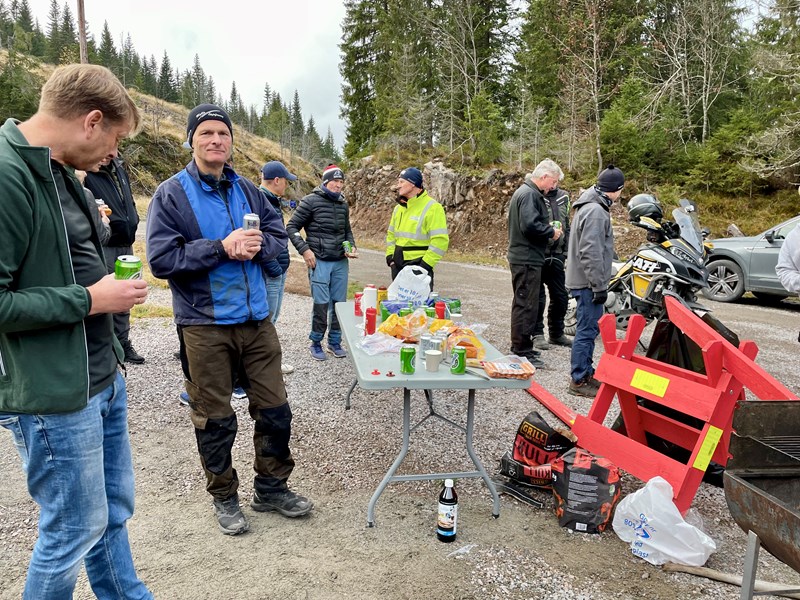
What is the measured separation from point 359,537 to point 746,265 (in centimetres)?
999

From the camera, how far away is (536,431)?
10.9 ft

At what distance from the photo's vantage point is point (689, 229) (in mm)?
6496

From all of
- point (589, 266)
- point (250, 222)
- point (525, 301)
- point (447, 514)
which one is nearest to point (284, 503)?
point (447, 514)

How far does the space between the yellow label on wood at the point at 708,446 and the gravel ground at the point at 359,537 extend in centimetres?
47

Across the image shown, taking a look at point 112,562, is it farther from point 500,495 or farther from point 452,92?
point 452,92

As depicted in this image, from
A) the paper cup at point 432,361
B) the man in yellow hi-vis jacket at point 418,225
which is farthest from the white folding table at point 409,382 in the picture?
the man in yellow hi-vis jacket at point 418,225

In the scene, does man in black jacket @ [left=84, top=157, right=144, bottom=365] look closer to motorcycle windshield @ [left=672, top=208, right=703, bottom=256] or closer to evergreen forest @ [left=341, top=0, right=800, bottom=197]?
motorcycle windshield @ [left=672, top=208, right=703, bottom=256]

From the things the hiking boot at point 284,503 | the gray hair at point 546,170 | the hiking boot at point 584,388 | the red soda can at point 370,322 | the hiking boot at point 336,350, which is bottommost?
the hiking boot at point 284,503

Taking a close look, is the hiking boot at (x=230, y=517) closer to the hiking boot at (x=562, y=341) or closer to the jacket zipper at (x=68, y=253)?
the jacket zipper at (x=68, y=253)

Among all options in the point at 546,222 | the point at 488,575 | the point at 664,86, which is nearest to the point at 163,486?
the point at 488,575

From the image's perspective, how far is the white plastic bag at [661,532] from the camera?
2654 mm

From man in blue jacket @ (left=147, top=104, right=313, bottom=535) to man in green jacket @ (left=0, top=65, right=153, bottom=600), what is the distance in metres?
0.83

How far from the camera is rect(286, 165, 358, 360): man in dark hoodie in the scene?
5.71 meters

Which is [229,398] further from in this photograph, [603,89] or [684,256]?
[603,89]
